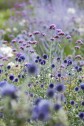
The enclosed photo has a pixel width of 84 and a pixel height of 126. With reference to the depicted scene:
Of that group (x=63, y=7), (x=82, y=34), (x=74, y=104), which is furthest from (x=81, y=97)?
(x=63, y=7)

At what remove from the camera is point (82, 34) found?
28.5 feet

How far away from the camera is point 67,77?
446cm

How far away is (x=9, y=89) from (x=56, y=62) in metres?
2.47

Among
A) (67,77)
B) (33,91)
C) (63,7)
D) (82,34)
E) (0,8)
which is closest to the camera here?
(33,91)

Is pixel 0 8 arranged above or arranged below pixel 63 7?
above

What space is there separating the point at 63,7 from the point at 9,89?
8317 millimetres

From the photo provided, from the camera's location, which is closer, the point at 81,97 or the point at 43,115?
the point at 43,115

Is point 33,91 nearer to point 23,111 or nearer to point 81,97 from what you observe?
point 81,97

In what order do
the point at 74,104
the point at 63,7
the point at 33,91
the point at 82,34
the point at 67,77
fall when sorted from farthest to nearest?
the point at 63,7, the point at 82,34, the point at 67,77, the point at 33,91, the point at 74,104

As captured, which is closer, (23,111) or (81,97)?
(23,111)

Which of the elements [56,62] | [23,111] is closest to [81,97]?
[56,62]

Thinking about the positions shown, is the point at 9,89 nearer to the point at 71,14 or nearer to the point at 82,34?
the point at 82,34

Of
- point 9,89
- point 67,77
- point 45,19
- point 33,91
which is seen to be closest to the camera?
point 9,89

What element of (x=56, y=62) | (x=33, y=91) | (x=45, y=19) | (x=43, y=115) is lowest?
(x=43, y=115)
